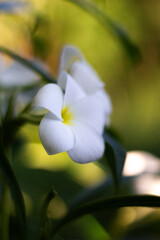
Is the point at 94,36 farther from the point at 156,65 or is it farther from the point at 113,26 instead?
the point at 113,26

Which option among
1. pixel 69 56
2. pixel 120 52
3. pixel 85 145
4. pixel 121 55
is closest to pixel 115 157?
pixel 85 145

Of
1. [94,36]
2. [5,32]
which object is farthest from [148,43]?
[5,32]

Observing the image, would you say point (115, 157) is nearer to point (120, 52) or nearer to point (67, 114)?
point (67, 114)

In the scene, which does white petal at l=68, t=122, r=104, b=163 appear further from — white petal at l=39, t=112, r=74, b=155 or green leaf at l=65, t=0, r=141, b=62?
green leaf at l=65, t=0, r=141, b=62

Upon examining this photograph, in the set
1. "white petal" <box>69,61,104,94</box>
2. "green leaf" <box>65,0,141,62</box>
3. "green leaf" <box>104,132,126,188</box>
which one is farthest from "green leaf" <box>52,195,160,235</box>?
"green leaf" <box>65,0,141,62</box>

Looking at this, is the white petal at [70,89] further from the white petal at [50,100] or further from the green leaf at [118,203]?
the green leaf at [118,203]
